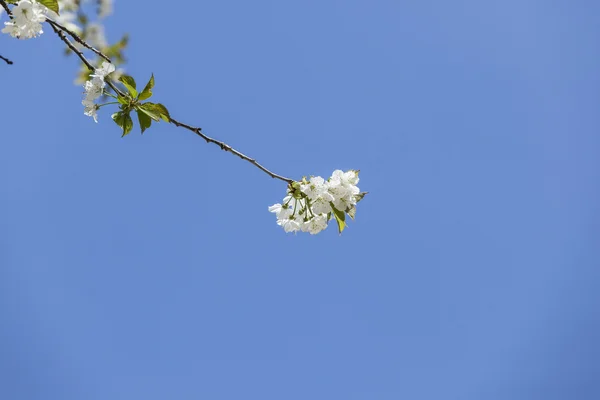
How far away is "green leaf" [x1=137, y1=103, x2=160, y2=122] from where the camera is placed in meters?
2.10

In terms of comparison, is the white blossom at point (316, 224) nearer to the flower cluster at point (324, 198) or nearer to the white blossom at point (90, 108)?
the flower cluster at point (324, 198)

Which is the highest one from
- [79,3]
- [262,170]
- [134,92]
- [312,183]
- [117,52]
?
[79,3]

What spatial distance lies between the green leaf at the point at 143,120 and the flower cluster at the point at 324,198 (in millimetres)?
648

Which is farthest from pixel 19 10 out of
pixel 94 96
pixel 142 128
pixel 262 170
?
pixel 262 170

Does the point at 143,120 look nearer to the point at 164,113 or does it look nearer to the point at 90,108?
the point at 164,113

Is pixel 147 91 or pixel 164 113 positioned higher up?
pixel 147 91

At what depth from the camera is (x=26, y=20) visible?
1.96 m

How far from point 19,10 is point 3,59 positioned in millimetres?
252

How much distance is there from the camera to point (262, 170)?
1.95m

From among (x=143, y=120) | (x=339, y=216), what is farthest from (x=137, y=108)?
(x=339, y=216)

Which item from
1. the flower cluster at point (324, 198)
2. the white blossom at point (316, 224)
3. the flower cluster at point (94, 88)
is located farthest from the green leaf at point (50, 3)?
the white blossom at point (316, 224)

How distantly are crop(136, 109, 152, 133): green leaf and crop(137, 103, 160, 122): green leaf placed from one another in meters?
0.01

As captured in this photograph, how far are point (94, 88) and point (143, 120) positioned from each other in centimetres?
33

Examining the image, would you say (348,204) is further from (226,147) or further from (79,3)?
(79,3)
